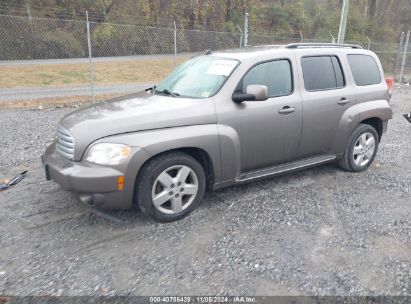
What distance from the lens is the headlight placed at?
3260mm

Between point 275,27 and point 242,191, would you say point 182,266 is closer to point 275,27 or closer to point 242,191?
point 242,191

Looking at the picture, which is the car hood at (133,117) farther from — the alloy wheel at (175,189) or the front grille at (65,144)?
the alloy wheel at (175,189)

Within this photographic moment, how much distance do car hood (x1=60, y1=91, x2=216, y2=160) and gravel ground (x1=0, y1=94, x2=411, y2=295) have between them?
90 centimetres

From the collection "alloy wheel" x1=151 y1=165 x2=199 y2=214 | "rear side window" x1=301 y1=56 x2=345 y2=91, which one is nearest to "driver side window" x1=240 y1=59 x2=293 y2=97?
"rear side window" x1=301 y1=56 x2=345 y2=91

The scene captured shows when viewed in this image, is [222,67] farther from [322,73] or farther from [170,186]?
[170,186]

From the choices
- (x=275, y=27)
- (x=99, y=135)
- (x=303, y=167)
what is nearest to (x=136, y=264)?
(x=99, y=135)

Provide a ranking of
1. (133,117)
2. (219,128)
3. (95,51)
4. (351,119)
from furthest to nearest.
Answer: (95,51) < (351,119) < (219,128) < (133,117)

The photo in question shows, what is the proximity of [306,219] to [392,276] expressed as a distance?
105 centimetres

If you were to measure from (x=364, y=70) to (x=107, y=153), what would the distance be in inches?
152

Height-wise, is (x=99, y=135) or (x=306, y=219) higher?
(x=99, y=135)

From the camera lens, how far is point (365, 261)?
312 cm

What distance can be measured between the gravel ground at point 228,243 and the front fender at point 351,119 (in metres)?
0.50

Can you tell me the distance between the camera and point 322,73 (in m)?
4.63

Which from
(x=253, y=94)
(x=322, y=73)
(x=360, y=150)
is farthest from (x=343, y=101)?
(x=253, y=94)
